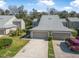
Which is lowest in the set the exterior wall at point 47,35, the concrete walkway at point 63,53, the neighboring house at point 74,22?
the concrete walkway at point 63,53

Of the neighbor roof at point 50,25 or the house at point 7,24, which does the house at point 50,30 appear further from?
the house at point 7,24

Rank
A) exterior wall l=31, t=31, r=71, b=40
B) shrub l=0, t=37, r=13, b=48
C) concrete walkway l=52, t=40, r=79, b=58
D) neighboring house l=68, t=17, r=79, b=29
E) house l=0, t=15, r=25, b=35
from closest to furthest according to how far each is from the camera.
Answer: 1. concrete walkway l=52, t=40, r=79, b=58
2. shrub l=0, t=37, r=13, b=48
3. exterior wall l=31, t=31, r=71, b=40
4. house l=0, t=15, r=25, b=35
5. neighboring house l=68, t=17, r=79, b=29

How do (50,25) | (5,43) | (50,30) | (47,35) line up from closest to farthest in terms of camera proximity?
(5,43) < (50,30) < (47,35) < (50,25)

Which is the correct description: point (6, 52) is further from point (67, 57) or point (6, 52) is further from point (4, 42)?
point (67, 57)

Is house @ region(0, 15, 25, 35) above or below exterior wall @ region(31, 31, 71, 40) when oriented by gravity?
Answer: above

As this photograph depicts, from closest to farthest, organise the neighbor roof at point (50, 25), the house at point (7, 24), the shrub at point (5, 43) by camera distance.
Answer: the shrub at point (5, 43) < the neighbor roof at point (50, 25) < the house at point (7, 24)

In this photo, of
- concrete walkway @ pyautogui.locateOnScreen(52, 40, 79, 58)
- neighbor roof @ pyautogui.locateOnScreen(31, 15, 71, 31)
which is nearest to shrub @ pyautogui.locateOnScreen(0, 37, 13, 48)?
concrete walkway @ pyautogui.locateOnScreen(52, 40, 79, 58)

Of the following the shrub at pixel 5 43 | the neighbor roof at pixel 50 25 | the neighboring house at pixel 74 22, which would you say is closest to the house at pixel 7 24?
the neighbor roof at pixel 50 25

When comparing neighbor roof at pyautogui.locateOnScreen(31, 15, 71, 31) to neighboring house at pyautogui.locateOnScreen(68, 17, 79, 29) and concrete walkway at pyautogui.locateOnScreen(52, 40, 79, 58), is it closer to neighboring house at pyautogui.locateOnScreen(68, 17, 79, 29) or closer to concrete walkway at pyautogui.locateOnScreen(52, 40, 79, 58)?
concrete walkway at pyautogui.locateOnScreen(52, 40, 79, 58)

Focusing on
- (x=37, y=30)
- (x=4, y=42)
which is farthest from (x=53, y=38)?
(x=4, y=42)

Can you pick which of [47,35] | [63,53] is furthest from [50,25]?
[63,53]

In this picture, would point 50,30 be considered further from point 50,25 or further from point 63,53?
point 63,53
